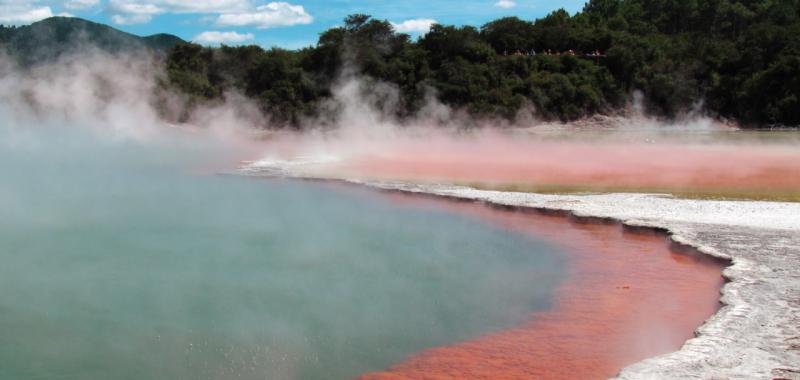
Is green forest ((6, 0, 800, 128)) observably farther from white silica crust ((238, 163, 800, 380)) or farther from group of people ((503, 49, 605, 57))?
white silica crust ((238, 163, 800, 380))

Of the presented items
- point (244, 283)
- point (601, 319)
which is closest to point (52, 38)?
point (244, 283)

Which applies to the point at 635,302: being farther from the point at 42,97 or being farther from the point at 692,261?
the point at 42,97

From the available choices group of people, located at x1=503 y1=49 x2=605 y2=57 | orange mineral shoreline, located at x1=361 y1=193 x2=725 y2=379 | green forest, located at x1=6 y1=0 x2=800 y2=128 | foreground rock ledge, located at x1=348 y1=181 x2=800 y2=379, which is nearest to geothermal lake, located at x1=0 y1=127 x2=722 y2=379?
orange mineral shoreline, located at x1=361 y1=193 x2=725 y2=379

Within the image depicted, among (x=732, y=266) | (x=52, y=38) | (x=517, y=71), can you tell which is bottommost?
(x=732, y=266)

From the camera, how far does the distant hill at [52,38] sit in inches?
821

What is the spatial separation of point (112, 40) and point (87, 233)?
18078 mm

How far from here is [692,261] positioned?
8.16m

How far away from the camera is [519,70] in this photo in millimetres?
36969

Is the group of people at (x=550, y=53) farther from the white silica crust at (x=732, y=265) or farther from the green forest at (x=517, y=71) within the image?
the white silica crust at (x=732, y=265)

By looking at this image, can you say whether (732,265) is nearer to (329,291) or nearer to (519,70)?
(329,291)

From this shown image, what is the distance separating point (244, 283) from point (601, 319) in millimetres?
3314

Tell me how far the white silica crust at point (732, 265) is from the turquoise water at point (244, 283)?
58.4 inches

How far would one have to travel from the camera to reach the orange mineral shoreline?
5359 mm

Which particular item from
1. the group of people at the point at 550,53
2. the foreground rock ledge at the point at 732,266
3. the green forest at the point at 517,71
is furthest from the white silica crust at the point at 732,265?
the group of people at the point at 550,53
